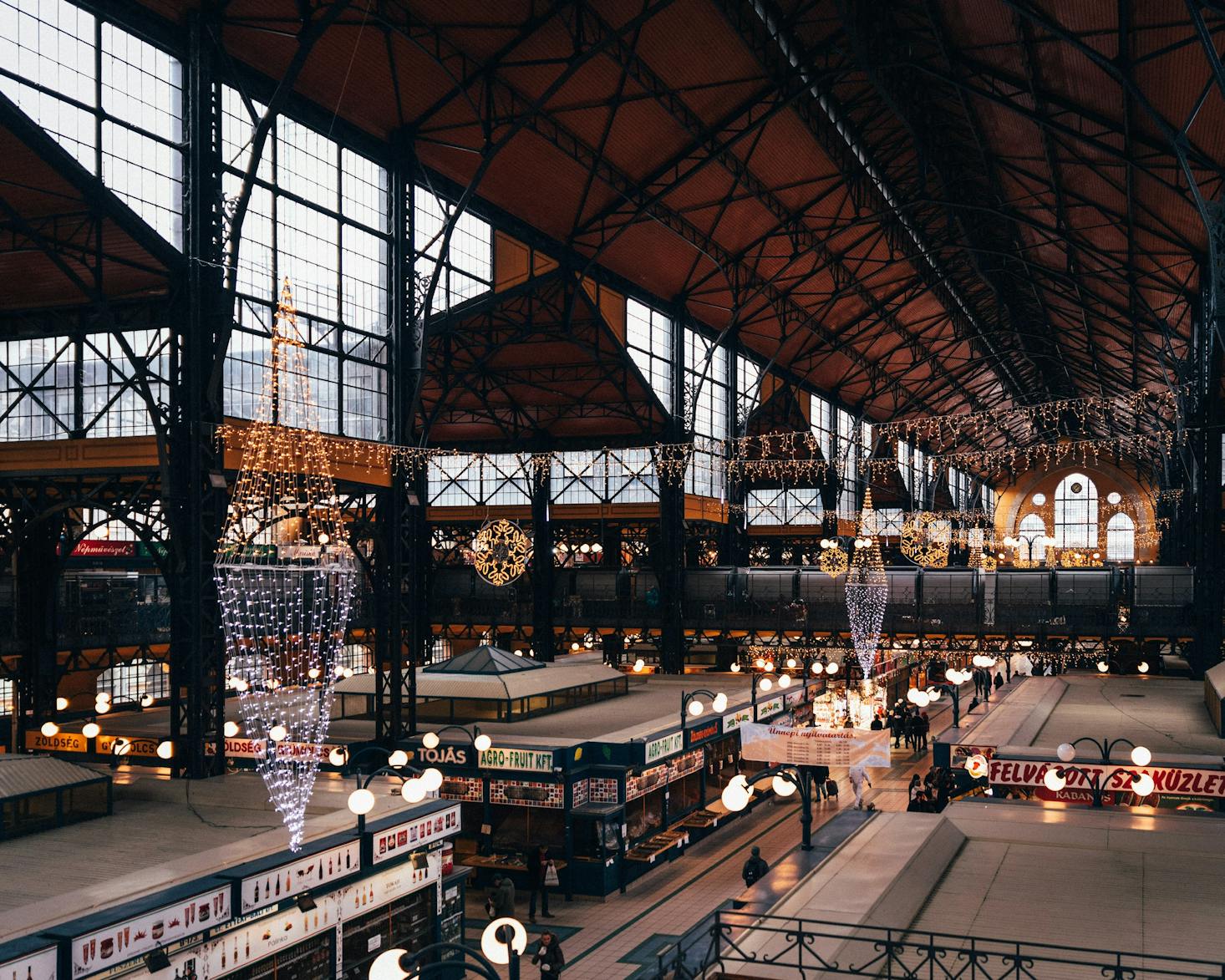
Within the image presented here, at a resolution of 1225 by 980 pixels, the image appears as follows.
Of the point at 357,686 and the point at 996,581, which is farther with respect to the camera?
the point at 996,581

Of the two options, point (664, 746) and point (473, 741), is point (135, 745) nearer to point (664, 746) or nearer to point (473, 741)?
Answer: point (473, 741)

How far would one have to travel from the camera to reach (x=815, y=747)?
68.3 ft

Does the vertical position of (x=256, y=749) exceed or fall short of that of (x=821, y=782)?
it exceeds it

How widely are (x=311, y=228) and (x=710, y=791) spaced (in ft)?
59.5

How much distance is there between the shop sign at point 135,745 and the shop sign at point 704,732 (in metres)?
12.5

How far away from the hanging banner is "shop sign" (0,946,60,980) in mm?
12541

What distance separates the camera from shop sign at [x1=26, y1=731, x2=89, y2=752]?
26297 millimetres

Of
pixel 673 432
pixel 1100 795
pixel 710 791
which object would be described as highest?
pixel 673 432

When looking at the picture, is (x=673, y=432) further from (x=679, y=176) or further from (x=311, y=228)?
(x=311, y=228)

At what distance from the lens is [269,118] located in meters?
22.4

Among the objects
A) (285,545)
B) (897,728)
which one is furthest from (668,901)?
(897,728)

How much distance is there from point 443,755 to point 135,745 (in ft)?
22.7

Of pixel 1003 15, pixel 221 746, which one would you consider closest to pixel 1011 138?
pixel 1003 15

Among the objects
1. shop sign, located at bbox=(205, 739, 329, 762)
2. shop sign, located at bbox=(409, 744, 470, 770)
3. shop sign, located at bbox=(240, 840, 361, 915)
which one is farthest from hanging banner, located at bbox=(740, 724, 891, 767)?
shop sign, located at bbox=(205, 739, 329, 762)
